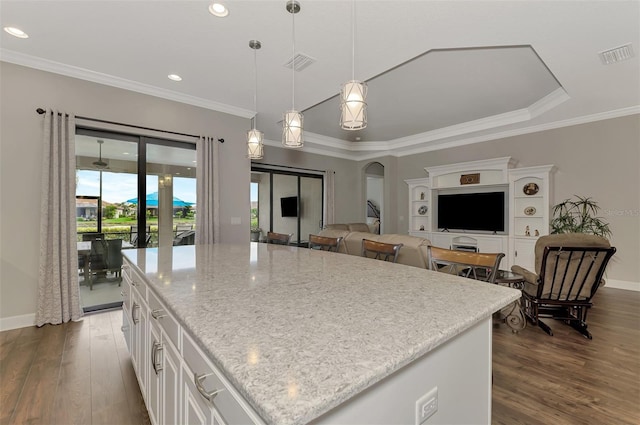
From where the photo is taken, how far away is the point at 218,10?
2.30m

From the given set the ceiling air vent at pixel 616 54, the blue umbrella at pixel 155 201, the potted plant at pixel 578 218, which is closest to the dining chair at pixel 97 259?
the blue umbrella at pixel 155 201

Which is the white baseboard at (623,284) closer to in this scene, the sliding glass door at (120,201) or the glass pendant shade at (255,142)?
the glass pendant shade at (255,142)

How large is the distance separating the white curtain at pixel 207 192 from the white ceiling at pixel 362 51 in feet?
2.19

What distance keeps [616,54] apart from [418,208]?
4.58 metres

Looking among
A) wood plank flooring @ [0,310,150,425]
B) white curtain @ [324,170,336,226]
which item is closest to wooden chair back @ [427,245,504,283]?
wood plank flooring @ [0,310,150,425]

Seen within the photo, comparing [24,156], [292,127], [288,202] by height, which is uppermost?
[292,127]

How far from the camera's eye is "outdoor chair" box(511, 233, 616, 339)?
259 cm

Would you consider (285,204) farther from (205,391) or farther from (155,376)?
(205,391)

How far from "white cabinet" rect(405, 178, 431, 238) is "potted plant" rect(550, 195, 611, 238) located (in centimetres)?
250

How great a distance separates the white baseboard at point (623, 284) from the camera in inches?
169

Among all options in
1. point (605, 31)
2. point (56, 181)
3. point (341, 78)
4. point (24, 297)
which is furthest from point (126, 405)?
point (605, 31)

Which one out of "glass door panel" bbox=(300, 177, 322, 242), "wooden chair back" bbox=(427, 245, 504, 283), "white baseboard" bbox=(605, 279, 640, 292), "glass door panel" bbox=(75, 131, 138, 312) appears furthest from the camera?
"glass door panel" bbox=(300, 177, 322, 242)

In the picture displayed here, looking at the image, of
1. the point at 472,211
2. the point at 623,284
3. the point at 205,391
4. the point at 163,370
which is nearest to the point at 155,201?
the point at 163,370

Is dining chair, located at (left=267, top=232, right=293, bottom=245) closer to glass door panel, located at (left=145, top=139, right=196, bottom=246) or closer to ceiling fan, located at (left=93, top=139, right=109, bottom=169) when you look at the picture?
glass door panel, located at (left=145, top=139, right=196, bottom=246)
